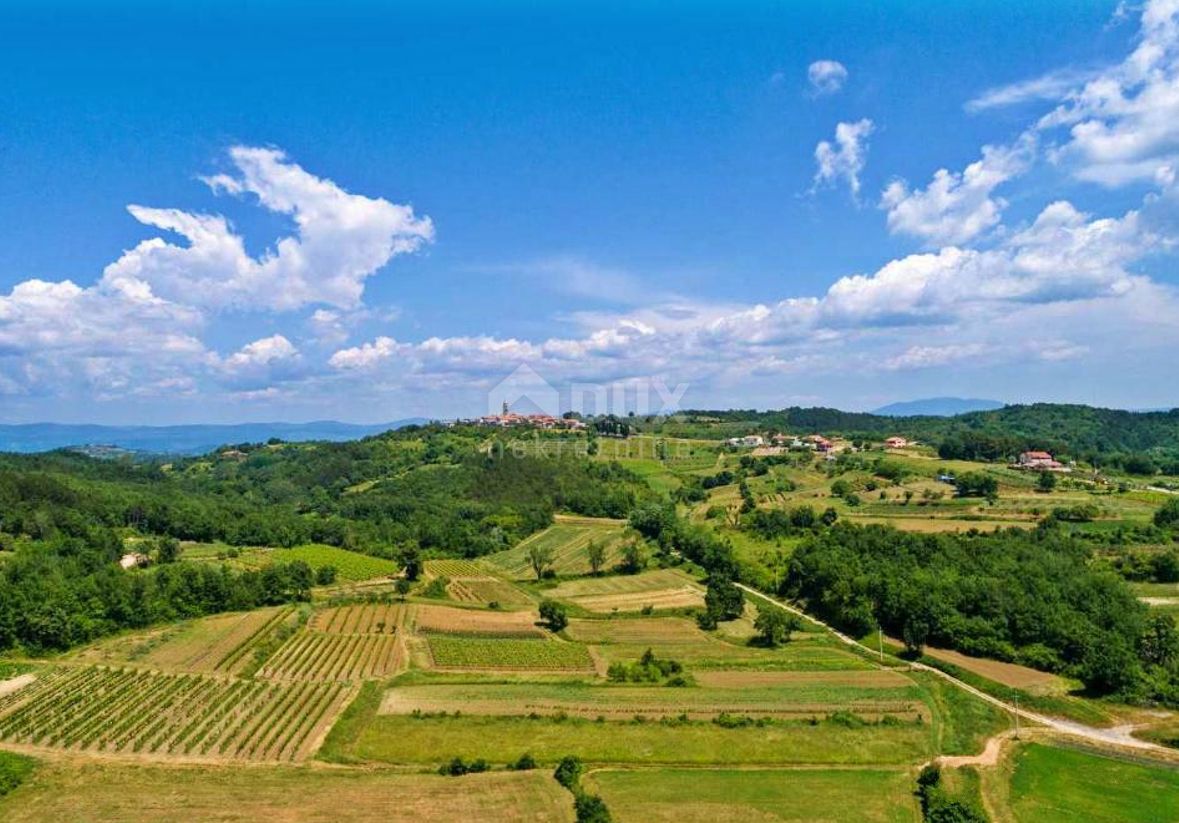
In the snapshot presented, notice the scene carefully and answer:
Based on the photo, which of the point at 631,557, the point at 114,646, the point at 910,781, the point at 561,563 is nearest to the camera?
the point at 910,781

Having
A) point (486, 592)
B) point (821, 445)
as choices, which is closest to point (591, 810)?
point (486, 592)

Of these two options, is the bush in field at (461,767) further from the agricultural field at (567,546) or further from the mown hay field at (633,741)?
the agricultural field at (567,546)

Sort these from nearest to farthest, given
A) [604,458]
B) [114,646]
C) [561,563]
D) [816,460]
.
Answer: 1. [114,646]
2. [561,563]
3. [816,460]
4. [604,458]

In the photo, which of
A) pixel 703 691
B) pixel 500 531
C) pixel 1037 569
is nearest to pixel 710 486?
pixel 500 531

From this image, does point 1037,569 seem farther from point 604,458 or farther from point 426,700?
point 604,458

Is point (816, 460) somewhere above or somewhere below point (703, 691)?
above

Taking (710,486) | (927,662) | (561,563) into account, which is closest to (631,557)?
(561,563)

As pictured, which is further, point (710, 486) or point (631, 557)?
point (710, 486)
